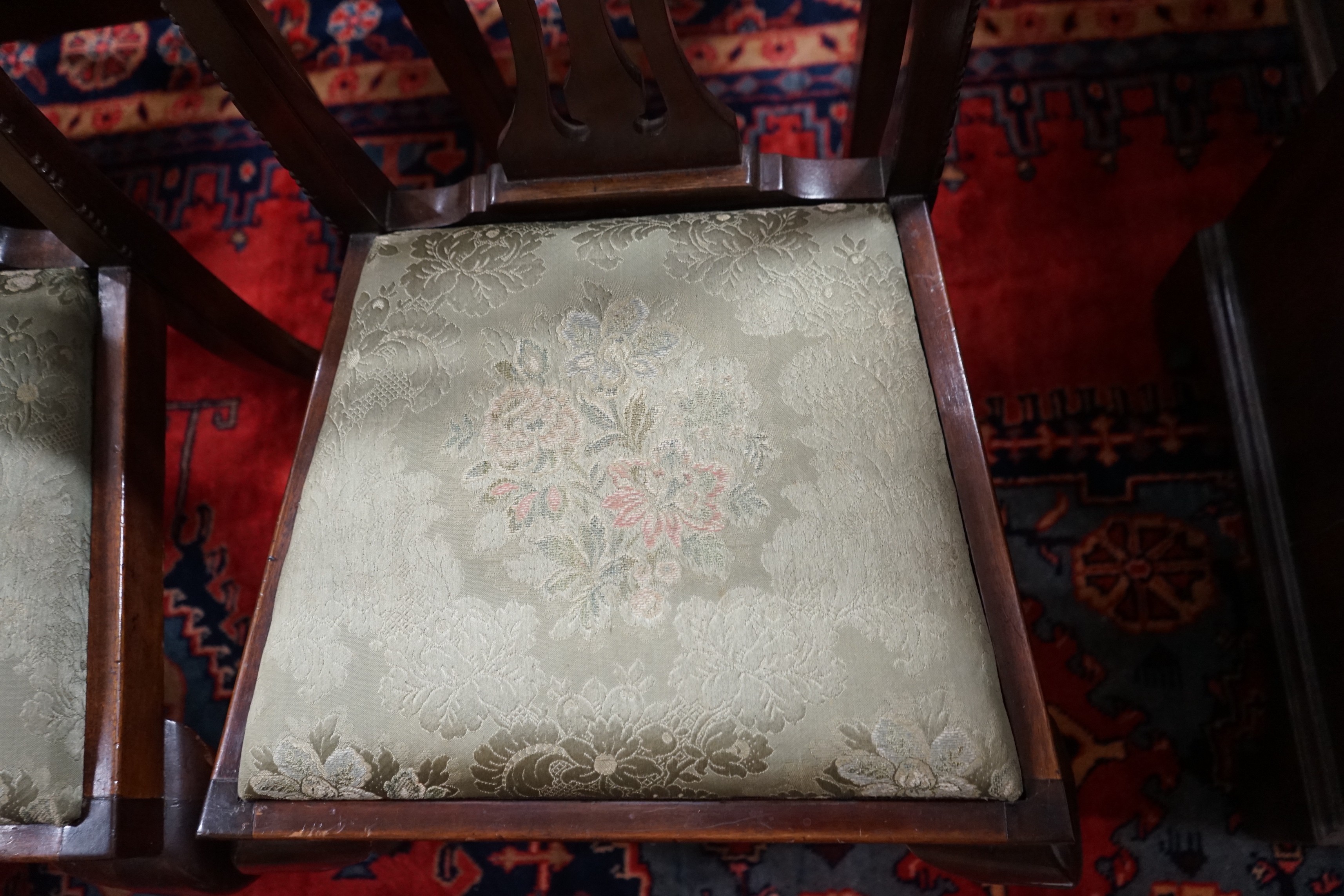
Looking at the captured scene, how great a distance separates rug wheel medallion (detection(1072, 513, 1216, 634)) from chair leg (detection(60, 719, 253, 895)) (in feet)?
2.57

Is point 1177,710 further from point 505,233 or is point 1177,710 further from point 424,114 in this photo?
point 424,114

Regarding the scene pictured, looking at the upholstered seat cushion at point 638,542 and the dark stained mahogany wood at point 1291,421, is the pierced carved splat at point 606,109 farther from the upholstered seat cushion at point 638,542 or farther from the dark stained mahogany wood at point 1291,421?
the dark stained mahogany wood at point 1291,421

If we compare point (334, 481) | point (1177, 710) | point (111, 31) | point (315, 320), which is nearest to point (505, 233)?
point (334, 481)

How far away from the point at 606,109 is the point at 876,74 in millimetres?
318

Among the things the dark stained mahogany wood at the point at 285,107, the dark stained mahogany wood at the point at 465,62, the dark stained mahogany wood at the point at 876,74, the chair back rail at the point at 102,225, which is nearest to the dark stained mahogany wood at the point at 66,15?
the dark stained mahogany wood at the point at 465,62

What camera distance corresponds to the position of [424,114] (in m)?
1.11

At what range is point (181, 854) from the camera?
0.61 metres

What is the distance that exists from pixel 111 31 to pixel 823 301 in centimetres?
111

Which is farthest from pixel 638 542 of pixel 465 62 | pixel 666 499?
pixel 465 62

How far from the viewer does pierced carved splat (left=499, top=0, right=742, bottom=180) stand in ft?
1.79

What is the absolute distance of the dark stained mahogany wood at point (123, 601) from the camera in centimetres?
58

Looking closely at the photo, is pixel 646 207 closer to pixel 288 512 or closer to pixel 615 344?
pixel 615 344

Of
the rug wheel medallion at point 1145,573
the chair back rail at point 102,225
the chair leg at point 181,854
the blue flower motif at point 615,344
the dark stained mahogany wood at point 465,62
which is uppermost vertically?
the dark stained mahogany wood at point 465,62

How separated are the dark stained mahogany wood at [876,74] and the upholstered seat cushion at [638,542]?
0.18 m
